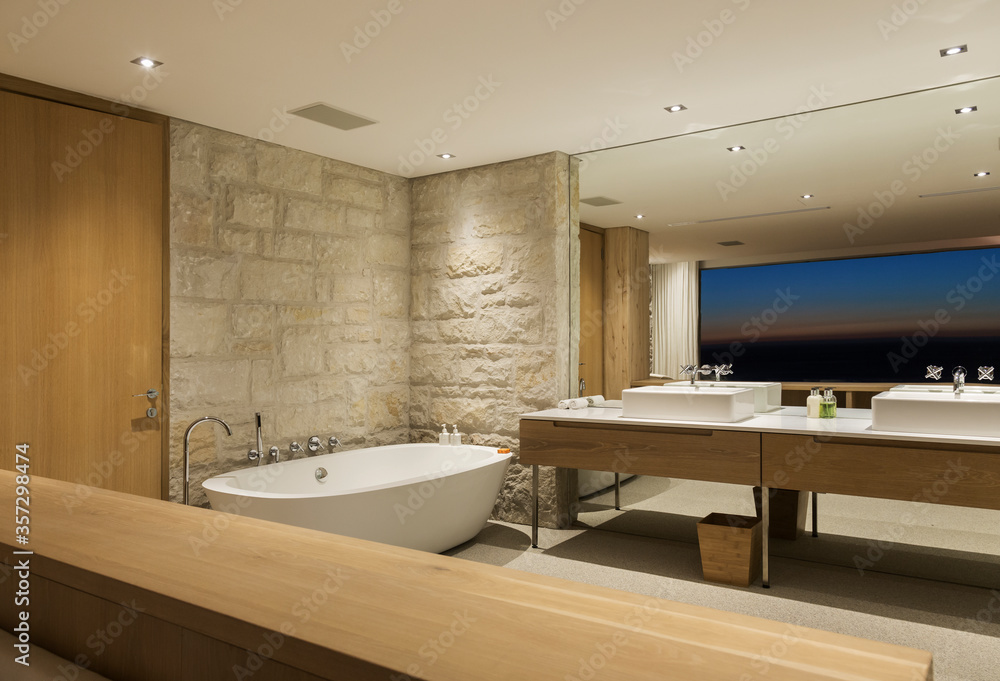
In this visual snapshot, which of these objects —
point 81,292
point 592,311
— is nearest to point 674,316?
point 592,311

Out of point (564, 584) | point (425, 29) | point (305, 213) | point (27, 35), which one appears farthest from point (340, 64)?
point (564, 584)

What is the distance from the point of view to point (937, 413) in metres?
2.92

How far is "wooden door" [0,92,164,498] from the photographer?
3.03 meters

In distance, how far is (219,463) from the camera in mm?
3764

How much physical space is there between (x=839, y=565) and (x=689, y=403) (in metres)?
1.07

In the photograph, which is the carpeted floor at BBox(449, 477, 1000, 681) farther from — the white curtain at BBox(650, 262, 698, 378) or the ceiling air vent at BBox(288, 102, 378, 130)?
the ceiling air vent at BBox(288, 102, 378, 130)

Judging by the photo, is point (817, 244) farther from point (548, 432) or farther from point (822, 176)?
point (548, 432)

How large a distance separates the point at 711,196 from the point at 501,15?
6.27 ft

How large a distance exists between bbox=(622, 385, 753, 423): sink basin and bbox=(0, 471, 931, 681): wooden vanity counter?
272cm

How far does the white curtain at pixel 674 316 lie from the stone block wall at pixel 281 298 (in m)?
1.87

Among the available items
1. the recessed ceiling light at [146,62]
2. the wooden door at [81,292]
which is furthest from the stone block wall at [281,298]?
the recessed ceiling light at [146,62]

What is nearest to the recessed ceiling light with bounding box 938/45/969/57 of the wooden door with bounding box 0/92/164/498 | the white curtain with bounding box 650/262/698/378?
the white curtain with bounding box 650/262/698/378

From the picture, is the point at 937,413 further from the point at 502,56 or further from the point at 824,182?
the point at 502,56

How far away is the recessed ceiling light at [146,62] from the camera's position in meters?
2.86
